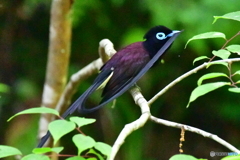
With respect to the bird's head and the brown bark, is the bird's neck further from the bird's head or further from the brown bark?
the brown bark

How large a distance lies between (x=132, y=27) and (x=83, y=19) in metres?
0.29

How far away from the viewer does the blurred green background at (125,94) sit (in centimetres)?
216

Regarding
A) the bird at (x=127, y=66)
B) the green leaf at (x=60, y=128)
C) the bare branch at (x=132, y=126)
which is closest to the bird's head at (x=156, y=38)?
the bird at (x=127, y=66)

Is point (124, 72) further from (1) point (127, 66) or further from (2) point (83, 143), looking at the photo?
(2) point (83, 143)

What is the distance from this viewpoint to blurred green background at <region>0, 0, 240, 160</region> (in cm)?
216

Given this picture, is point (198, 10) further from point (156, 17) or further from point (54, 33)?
point (54, 33)

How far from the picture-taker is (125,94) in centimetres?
235

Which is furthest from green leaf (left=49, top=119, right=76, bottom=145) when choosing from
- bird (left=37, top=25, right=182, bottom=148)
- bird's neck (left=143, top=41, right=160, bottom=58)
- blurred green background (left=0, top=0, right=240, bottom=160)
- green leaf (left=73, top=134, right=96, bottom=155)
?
blurred green background (left=0, top=0, right=240, bottom=160)

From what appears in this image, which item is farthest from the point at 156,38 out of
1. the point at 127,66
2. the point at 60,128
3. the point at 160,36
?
the point at 60,128

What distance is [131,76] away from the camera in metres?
1.32

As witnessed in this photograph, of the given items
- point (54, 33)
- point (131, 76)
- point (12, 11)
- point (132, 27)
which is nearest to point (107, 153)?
point (131, 76)

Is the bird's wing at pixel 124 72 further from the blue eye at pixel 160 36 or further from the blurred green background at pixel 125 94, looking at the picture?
the blurred green background at pixel 125 94

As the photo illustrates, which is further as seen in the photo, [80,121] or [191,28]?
[191,28]

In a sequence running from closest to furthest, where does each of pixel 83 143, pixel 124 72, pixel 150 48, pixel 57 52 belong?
1. pixel 83 143
2. pixel 124 72
3. pixel 150 48
4. pixel 57 52
